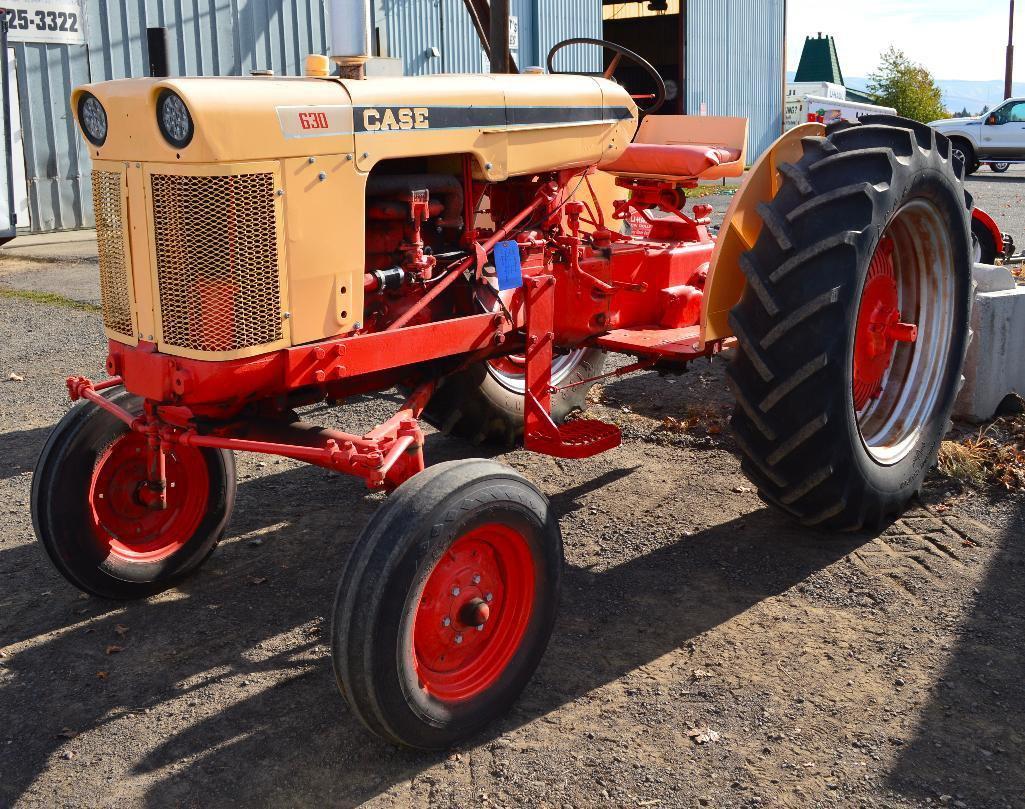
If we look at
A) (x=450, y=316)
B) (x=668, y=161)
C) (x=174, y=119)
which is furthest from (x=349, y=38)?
(x=668, y=161)

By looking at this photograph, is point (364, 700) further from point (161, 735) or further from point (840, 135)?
point (840, 135)

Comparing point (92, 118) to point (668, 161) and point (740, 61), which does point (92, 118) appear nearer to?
point (668, 161)

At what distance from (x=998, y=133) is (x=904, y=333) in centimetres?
1939

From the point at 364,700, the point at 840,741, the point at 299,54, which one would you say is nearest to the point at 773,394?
the point at 840,741

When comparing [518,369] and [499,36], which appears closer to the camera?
[499,36]

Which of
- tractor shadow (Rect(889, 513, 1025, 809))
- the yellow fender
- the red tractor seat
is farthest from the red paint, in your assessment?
tractor shadow (Rect(889, 513, 1025, 809))

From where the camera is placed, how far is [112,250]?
321 centimetres

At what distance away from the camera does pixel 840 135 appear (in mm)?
4004

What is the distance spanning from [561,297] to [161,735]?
208 centimetres

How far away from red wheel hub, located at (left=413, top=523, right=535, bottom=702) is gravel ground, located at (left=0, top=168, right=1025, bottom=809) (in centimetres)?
18

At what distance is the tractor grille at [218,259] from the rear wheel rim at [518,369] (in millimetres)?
1987

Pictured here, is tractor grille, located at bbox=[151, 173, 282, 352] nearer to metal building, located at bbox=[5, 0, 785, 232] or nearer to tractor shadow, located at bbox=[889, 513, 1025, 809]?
tractor shadow, located at bbox=[889, 513, 1025, 809]

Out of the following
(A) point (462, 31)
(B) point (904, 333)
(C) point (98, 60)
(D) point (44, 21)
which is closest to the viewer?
(B) point (904, 333)

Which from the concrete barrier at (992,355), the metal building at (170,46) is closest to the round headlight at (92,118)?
the concrete barrier at (992,355)
